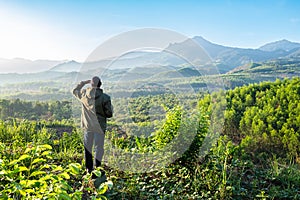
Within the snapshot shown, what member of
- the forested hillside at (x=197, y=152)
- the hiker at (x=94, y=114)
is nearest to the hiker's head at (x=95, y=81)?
the hiker at (x=94, y=114)

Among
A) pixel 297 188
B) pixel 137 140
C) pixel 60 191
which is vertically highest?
pixel 60 191

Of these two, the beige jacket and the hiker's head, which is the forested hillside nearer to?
the beige jacket

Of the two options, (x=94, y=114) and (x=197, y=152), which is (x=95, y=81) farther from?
(x=197, y=152)

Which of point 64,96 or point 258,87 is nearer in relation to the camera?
point 258,87

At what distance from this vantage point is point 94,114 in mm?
4496

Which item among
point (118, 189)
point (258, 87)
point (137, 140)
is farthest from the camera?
point (258, 87)

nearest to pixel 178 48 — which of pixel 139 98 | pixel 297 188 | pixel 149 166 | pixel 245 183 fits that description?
pixel 139 98

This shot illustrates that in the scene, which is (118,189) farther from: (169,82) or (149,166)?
(169,82)

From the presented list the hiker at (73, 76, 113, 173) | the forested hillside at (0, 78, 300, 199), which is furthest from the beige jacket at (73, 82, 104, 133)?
the forested hillside at (0, 78, 300, 199)

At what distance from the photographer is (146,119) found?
5.46m

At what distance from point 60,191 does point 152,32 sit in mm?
3818

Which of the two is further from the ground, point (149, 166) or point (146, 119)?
point (146, 119)

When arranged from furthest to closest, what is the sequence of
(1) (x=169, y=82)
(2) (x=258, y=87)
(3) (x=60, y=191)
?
(2) (x=258, y=87) → (1) (x=169, y=82) → (3) (x=60, y=191)

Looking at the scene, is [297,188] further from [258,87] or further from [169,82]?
[258,87]
